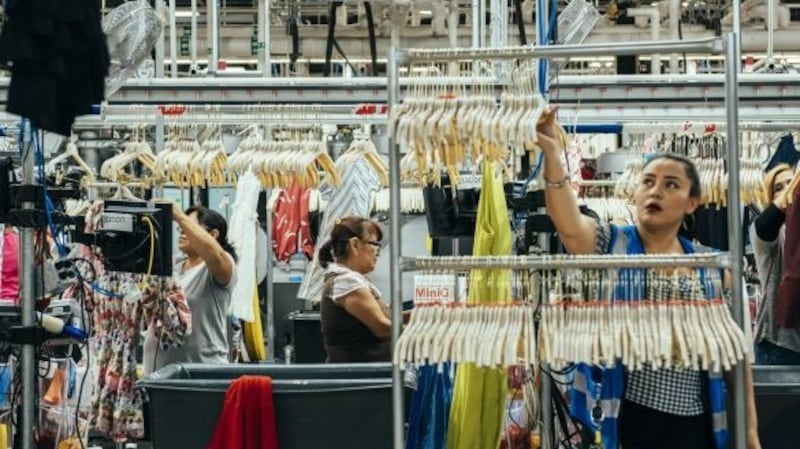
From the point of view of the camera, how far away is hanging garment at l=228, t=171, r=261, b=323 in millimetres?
8766

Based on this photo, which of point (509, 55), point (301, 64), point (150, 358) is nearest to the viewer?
point (509, 55)

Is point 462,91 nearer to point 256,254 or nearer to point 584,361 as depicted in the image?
point 584,361

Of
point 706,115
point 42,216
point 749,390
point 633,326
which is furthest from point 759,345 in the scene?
point 42,216

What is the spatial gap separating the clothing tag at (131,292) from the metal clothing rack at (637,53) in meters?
2.39

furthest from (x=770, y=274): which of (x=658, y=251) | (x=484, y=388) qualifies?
(x=658, y=251)

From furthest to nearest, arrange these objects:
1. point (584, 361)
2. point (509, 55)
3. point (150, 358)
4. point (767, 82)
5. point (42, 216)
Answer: point (767, 82) < point (150, 358) < point (42, 216) < point (509, 55) < point (584, 361)

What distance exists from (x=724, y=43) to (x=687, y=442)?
1.22 m

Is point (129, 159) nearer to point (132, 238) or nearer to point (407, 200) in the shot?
point (132, 238)

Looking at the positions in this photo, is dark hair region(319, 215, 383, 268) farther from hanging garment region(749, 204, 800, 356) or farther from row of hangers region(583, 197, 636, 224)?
row of hangers region(583, 197, 636, 224)

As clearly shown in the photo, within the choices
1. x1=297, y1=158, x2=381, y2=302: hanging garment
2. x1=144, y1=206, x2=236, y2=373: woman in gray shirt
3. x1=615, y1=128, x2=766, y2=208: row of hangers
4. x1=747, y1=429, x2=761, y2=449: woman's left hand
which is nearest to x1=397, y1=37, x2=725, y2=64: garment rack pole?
x1=747, y1=429, x2=761, y2=449: woman's left hand

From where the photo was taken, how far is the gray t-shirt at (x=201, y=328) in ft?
21.5

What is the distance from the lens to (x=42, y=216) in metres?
5.07

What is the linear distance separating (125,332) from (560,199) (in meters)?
2.97

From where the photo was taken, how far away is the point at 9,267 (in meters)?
7.87
